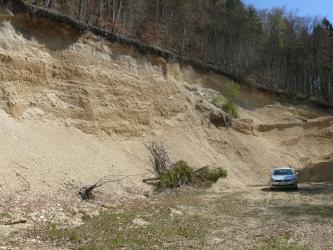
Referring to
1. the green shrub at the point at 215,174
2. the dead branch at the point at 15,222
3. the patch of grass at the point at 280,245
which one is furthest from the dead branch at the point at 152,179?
the patch of grass at the point at 280,245

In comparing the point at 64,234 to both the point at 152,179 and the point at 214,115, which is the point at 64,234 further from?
the point at 214,115

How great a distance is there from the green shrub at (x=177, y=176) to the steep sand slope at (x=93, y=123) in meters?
1.17

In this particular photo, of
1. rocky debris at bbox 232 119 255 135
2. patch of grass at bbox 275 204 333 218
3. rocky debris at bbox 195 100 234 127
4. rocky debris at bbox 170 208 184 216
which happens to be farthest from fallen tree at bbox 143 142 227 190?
rocky debris at bbox 232 119 255 135

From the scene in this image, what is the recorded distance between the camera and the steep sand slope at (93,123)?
747 inches

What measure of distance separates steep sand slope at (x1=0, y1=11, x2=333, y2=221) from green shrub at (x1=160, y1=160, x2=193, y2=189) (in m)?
1.17

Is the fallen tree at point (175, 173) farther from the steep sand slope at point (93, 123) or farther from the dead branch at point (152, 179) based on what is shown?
the steep sand slope at point (93, 123)

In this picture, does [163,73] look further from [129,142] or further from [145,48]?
[129,142]

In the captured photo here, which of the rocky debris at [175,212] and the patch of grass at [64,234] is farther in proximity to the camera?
the rocky debris at [175,212]

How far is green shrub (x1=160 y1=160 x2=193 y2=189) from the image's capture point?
22.8 m

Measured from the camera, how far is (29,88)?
80.2 feet

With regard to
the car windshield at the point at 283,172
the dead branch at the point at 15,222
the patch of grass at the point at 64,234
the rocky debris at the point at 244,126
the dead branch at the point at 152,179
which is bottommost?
the dead branch at the point at 152,179

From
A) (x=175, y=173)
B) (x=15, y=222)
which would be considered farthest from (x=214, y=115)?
(x=15, y=222)

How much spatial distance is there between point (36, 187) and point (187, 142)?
588 inches

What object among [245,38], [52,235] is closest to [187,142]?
[52,235]
